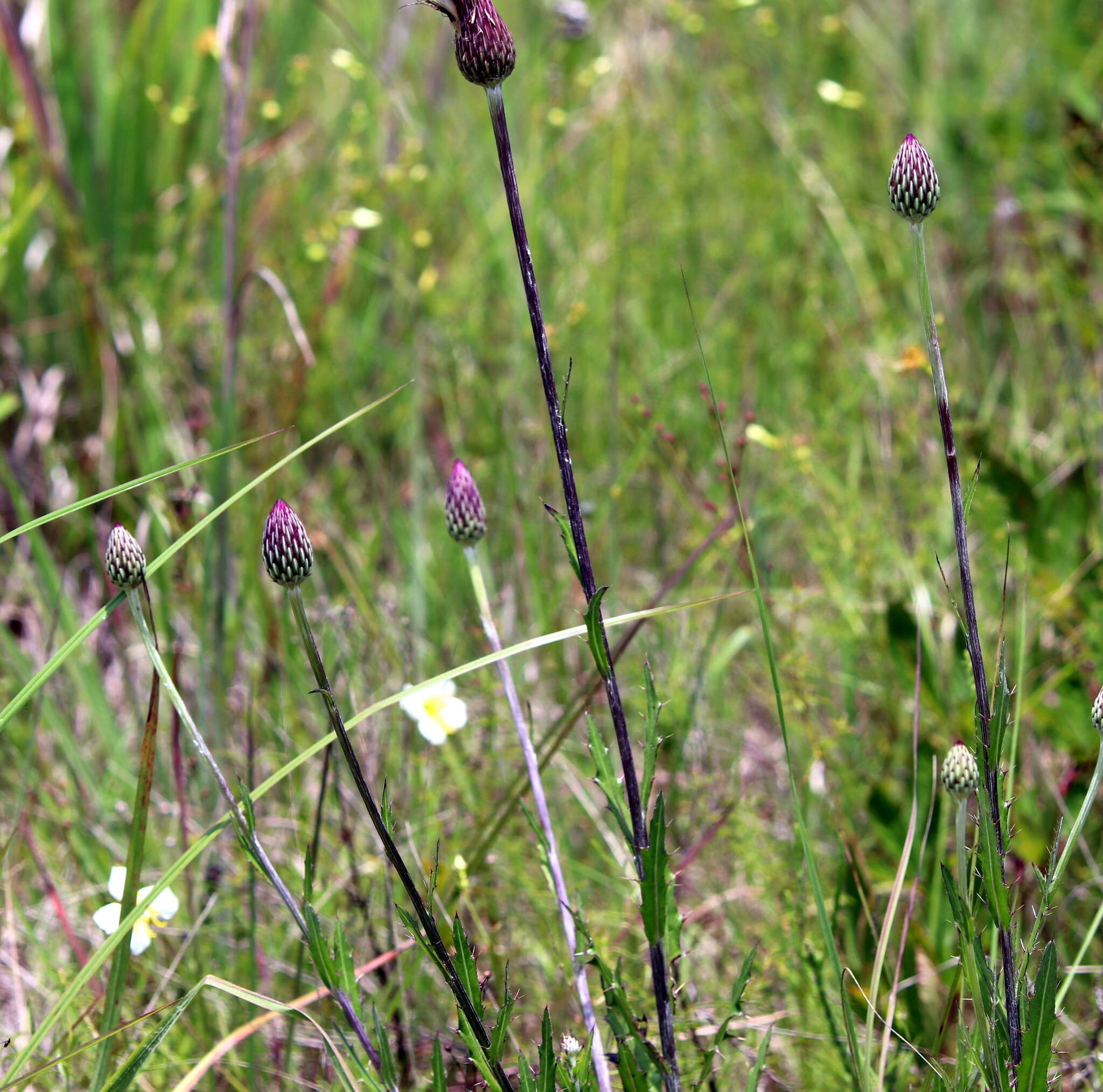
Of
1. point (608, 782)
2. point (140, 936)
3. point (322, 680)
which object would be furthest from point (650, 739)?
point (140, 936)

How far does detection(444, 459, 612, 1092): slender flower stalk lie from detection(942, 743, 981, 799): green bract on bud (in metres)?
0.37

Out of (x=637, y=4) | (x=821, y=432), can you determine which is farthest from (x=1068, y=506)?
(x=637, y=4)

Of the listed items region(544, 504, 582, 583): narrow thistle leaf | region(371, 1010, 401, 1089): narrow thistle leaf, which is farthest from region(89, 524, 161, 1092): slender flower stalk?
region(544, 504, 582, 583): narrow thistle leaf

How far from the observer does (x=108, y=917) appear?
3.92 feet

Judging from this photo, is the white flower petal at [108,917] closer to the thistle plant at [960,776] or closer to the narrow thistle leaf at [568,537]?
the narrow thistle leaf at [568,537]

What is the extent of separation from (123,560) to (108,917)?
493 millimetres

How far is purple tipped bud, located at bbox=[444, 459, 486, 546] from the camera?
1.11m

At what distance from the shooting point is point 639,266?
115 inches

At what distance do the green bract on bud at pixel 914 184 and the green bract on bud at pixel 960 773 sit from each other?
0.48m

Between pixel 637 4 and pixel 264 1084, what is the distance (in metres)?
4.10

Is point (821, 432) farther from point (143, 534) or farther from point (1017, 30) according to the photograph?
point (1017, 30)

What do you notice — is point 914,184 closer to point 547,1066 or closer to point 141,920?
point 547,1066

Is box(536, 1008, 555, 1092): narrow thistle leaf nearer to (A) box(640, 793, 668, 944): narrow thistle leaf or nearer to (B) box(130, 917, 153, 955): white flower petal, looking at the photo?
(A) box(640, 793, 668, 944): narrow thistle leaf

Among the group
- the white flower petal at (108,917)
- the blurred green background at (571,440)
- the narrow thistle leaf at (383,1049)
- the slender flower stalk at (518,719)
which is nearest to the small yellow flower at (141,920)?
the white flower petal at (108,917)
